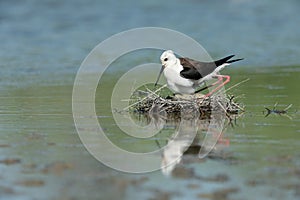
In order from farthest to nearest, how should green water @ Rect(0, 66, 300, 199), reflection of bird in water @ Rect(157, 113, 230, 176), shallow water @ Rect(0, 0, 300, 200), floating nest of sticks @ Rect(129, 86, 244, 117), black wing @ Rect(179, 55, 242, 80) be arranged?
floating nest of sticks @ Rect(129, 86, 244, 117)
black wing @ Rect(179, 55, 242, 80)
reflection of bird in water @ Rect(157, 113, 230, 176)
shallow water @ Rect(0, 0, 300, 200)
green water @ Rect(0, 66, 300, 199)

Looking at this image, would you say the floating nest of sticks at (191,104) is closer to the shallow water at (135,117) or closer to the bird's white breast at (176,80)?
the bird's white breast at (176,80)

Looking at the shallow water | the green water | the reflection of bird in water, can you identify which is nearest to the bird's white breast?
the reflection of bird in water

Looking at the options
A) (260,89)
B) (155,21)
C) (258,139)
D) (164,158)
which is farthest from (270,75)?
(155,21)

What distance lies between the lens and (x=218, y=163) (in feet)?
23.5

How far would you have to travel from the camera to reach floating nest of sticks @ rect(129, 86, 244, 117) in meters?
9.81

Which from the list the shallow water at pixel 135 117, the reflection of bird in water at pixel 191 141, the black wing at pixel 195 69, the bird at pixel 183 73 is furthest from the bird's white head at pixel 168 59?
the shallow water at pixel 135 117

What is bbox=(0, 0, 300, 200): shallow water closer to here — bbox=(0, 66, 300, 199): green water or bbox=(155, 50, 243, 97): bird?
bbox=(0, 66, 300, 199): green water

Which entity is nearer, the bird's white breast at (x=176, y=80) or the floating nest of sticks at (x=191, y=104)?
the bird's white breast at (x=176, y=80)

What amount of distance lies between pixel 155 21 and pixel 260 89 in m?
11.9

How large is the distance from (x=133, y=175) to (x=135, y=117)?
313cm

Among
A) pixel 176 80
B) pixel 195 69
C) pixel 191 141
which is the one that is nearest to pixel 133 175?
pixel 191 141

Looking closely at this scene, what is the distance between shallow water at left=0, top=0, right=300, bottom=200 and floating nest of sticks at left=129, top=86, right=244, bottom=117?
33 centimetres

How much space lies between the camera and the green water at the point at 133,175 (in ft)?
20.5

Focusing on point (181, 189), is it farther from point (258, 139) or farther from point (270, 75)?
point (270, 75)
